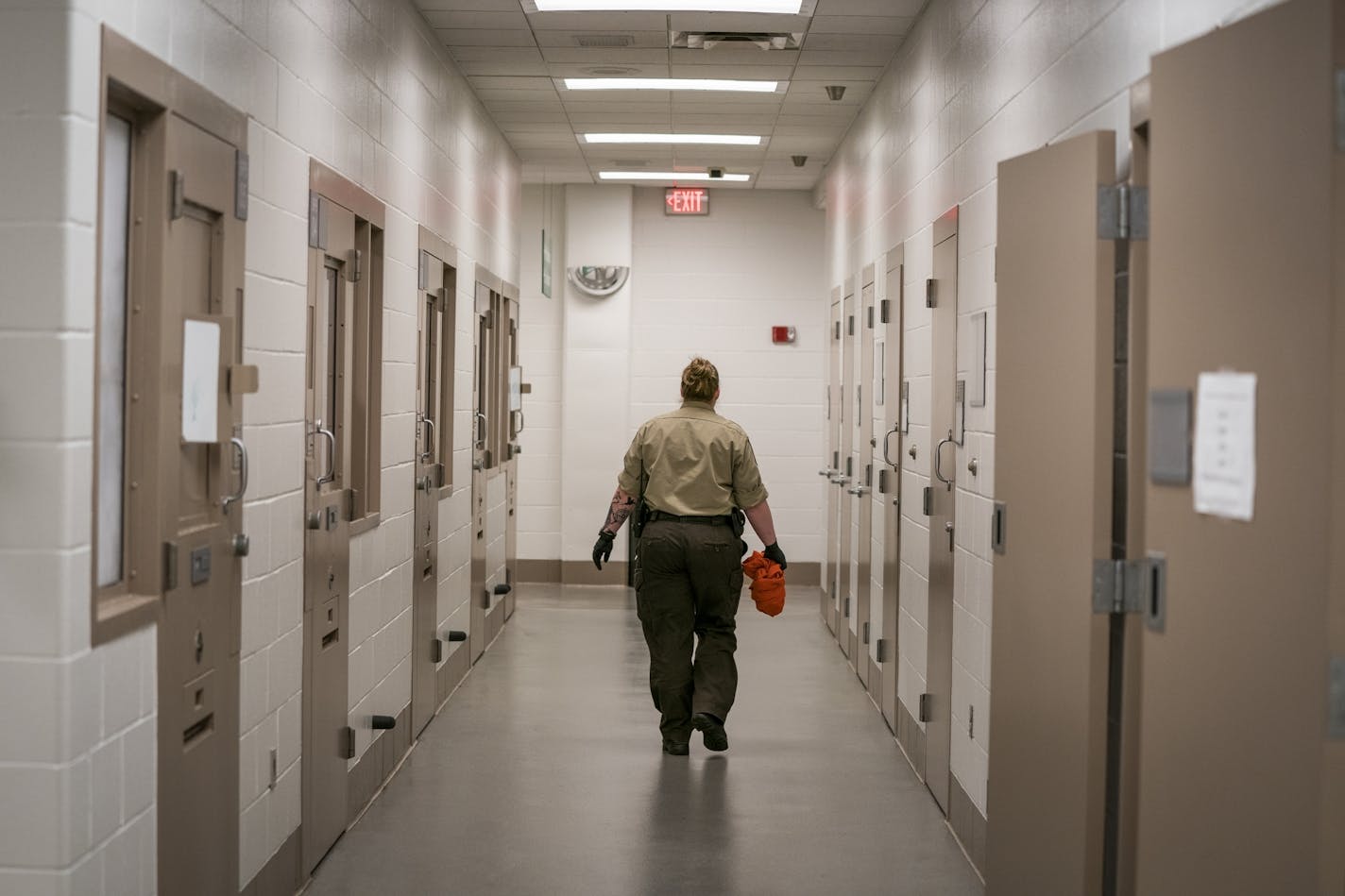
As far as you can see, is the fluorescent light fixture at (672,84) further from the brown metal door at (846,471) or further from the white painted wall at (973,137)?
the brown metal door at (846,471)

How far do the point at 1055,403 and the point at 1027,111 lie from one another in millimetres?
1229

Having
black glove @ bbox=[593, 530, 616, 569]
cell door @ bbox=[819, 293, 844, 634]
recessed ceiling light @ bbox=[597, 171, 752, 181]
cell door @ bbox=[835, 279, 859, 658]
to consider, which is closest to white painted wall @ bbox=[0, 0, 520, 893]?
black glove @ bbox=[593, 530, 616, 569]

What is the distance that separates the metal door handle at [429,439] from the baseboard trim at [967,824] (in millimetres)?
2612

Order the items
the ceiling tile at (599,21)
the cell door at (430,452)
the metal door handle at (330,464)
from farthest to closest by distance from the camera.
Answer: the ceiling tile at (599,21), the cell door at (430,452), the metal door handle at (330,464)

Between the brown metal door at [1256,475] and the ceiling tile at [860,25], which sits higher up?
the ceiling tile at [860,25]

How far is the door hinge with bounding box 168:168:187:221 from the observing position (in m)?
2.99

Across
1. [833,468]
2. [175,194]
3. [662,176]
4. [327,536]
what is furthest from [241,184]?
[662,176]

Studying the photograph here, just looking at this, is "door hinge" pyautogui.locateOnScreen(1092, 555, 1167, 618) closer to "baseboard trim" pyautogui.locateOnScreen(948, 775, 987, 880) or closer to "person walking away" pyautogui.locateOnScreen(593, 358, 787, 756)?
"baseboard trim" pyautogui.locateOnScreen(948, 775, 987, 880)

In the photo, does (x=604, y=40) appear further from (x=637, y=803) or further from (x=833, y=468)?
(x=833, y=468)

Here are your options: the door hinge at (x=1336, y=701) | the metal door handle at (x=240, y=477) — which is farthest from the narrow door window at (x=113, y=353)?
the door hinge at (x=1336, y=701)

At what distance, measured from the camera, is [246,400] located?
11.7 ft

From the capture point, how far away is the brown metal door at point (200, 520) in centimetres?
304

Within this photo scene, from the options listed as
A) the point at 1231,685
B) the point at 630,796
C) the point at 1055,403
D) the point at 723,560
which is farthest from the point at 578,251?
the point at 1231,685

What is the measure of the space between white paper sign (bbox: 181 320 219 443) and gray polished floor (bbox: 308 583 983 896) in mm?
1654
